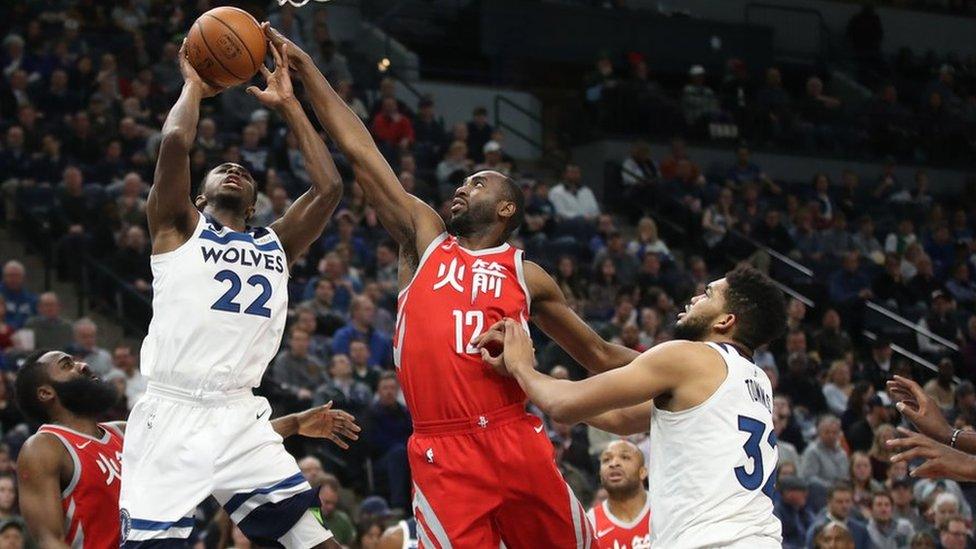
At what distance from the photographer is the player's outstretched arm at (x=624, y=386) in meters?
4.88

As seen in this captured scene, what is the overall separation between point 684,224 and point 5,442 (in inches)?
407

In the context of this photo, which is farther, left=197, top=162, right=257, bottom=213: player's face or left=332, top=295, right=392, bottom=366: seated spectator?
left=332, top=295, right=392, bottom=366: seated spectator

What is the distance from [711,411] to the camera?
4.95m

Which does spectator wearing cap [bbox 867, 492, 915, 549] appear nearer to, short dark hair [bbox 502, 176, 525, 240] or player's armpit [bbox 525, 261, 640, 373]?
player's armpit [bbox 525, 261, 640, 373]

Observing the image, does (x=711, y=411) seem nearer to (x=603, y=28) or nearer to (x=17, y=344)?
(x=17, y=344)

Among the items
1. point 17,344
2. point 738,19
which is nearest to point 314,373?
point 17,344

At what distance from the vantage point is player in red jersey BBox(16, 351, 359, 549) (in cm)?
574

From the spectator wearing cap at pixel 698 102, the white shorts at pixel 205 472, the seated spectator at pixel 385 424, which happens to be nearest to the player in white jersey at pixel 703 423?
the white shorts at pixel 205 472

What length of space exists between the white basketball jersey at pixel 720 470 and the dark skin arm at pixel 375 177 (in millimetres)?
1364

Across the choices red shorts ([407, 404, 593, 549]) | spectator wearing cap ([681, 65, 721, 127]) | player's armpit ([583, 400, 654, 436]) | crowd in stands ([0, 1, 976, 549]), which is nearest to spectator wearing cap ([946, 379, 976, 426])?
crowd in stands ([0, 1, 976, 549])

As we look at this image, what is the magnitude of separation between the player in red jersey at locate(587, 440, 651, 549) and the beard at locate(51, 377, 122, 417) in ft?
9.03

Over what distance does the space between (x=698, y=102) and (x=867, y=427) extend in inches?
314

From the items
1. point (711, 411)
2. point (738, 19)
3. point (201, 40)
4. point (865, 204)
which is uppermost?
point (201, 40)

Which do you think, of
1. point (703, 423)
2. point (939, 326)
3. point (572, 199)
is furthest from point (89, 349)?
point (939, 326)
